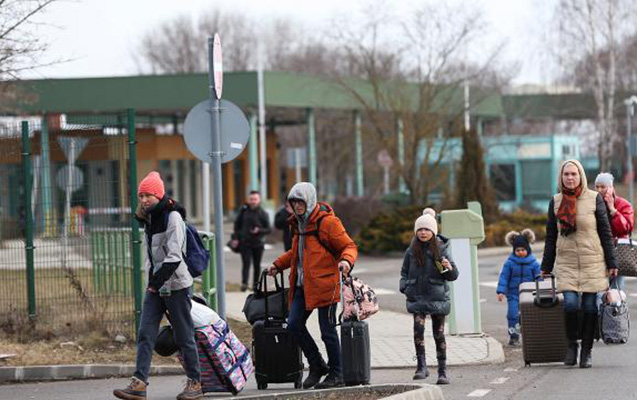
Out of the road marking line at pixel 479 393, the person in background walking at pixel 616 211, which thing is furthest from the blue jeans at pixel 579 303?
the road marking line at pixel 479 393

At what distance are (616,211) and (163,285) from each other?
5368 millimetres

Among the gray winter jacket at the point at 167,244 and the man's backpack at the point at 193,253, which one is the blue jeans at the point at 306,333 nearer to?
the man's backpack at the point at 193,253

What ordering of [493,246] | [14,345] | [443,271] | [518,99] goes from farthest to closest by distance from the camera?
1. [518,99]
2. [493,246]
3. [14,345]
4. [443,271]

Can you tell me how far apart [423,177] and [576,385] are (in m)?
26.7

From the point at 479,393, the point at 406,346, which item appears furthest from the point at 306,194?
the point at 406,346

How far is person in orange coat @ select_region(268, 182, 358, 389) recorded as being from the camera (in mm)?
10922

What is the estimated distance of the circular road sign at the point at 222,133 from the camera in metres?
12.9

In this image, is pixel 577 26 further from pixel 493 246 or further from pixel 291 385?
pixel 291 385

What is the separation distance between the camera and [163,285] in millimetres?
10555

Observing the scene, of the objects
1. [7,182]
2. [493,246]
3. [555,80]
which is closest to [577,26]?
[555,80]

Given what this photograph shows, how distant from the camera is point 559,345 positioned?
41.0ft

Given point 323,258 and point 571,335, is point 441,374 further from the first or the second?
point 323,258

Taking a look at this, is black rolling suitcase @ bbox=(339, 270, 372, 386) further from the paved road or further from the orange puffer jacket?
the paved road

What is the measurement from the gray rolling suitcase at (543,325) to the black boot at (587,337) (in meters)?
0.23
